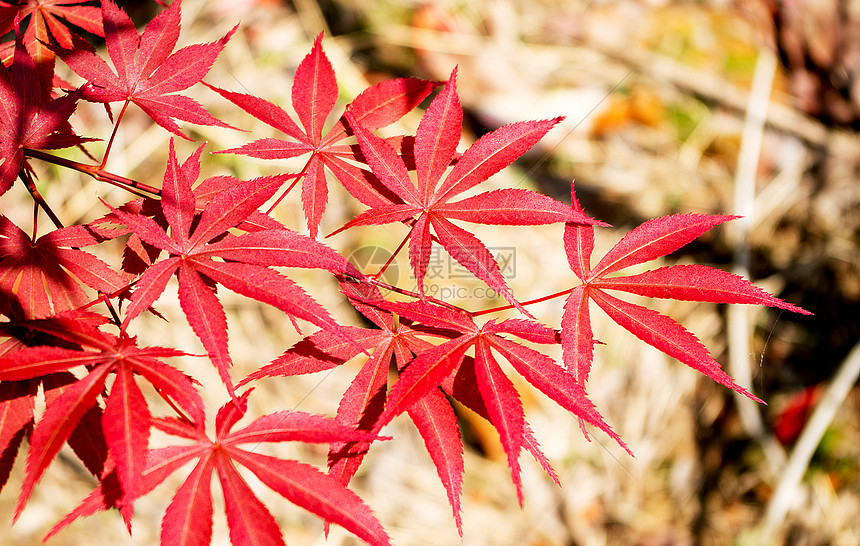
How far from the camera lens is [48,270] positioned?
0.66m

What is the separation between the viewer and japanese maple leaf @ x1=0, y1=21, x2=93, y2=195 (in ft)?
2.12

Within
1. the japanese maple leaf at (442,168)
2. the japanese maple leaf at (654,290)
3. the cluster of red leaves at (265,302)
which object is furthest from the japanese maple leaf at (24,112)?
the japanese maple leaf at (654,290)

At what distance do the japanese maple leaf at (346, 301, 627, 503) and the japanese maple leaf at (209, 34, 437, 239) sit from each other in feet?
0.64

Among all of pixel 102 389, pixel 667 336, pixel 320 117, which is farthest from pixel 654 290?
pixel 102 389

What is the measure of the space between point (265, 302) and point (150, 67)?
0.39 metres

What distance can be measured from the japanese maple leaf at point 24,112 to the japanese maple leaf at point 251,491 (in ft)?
1.09

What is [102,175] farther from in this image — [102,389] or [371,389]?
[371,389]

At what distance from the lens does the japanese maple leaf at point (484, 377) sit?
56 cm

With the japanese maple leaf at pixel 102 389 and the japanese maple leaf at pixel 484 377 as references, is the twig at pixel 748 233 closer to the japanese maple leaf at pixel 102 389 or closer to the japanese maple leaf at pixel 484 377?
the japanese maple leaf at pixel 484 377

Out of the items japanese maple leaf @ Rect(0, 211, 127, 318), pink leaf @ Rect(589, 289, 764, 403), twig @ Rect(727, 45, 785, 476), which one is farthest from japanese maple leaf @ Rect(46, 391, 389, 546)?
twig @ Rect(727, 45, 785, 476)

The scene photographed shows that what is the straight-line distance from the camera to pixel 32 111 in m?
0.66

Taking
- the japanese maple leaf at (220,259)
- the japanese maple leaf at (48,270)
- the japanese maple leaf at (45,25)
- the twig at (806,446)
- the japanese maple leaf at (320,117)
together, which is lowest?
the twig at (806,446)

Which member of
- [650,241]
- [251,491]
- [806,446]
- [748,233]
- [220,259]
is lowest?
[806,446]

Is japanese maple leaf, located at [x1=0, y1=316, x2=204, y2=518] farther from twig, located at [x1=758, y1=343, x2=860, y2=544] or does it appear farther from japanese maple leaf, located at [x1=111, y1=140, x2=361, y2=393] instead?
twig, located at [x1=758, y1=343, x2=860, y2=544]
